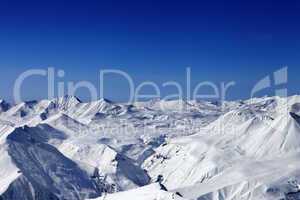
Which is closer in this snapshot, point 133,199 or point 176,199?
point 176,199

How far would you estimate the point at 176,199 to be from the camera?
14600 cm

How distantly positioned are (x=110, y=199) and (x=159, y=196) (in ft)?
70.4

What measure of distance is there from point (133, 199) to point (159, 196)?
26.6ft

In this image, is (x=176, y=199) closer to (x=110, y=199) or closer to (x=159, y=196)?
(x=159, y=196)

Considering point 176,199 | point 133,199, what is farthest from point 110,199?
point 176,199

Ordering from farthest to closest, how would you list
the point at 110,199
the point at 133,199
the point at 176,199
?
the point at 110,199 < the point at 133,199 < the point at 176,199

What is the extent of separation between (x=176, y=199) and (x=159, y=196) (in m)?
7.43

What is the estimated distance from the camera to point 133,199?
6117 inches

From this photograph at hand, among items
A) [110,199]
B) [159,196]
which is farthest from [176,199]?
[110,199]

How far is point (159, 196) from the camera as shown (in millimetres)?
152000

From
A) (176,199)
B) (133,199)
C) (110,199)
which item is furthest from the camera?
(110,199)

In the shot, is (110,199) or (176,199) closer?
(176,199)

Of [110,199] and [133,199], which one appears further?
[110,199]

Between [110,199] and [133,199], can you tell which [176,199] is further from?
[110,199]
